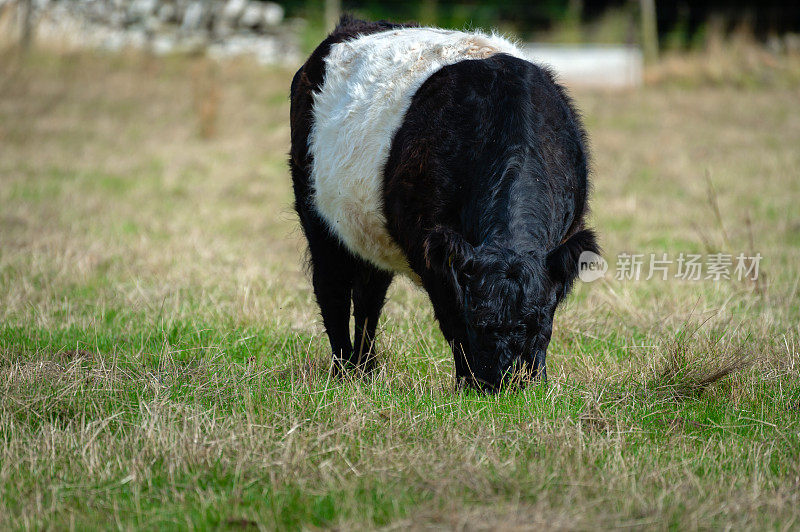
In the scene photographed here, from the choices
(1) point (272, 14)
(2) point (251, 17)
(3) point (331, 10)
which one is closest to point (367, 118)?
(3) point (331, 10)

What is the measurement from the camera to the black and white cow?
3689 millimetres

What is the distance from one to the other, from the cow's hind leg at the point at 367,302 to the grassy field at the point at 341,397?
156 millimetres

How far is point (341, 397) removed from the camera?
396 cm

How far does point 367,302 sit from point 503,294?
1762 millimetres

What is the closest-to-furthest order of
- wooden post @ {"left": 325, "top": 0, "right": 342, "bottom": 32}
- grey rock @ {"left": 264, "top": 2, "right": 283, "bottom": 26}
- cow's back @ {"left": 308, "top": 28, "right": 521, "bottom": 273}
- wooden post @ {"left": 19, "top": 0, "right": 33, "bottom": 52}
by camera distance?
cow's back @ {"left": 308, "top": 28, "right": 521, "bottom": 273}
wooden post @ {"left": 19, "top": 0, "right": 33, "bottom": 52}
wooden post @ {"left": 325, "top": 0, "right": 342, "bottom": 32}
grey rock @ {"left": 264, "top": 2, "right": 283, "bottom": 26}

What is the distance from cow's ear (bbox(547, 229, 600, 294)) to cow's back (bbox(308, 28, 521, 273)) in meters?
0.99

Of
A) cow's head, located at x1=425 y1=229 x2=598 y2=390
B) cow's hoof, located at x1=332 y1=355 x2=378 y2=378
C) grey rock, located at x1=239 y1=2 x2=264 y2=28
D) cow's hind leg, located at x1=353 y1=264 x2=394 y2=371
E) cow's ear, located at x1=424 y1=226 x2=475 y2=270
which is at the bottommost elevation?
cow's hoof, located at x1=332 y1=355 x2=378 y2=378

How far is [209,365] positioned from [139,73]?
15.4m

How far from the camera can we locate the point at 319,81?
502 cm

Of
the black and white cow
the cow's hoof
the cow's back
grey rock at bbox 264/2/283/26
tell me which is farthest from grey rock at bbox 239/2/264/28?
the cow's hoof

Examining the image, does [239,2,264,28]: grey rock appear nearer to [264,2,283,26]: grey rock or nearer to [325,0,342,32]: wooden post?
[264,2,283,26]: grey rock

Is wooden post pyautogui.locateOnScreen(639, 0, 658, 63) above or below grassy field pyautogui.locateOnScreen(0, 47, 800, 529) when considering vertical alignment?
above

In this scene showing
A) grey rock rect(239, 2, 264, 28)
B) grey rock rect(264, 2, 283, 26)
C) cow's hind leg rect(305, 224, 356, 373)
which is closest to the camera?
cow's hind leg rect(305, 224, 356, 373)

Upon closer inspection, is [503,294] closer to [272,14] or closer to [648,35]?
[648,35]
